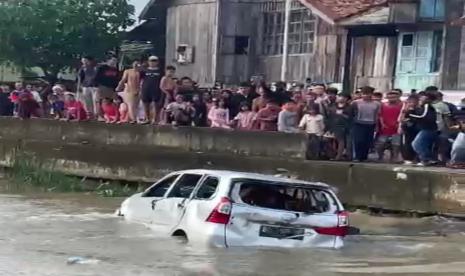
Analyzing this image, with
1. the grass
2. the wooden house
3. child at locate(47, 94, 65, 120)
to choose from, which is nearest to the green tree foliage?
the wooden house

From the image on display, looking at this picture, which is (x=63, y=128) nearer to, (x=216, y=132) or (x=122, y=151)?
(x=122, y=151)

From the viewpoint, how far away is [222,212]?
1361 centimetres

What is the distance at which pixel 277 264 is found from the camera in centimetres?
1307

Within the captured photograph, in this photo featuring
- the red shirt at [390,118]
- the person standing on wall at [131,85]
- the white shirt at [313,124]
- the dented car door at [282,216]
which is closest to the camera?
the dented car door at [282,216]

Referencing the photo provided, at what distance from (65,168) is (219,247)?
11519mm

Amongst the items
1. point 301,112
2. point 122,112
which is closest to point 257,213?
point 301,112

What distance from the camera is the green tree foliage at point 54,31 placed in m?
38.8

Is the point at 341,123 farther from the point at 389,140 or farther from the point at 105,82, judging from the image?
the point at 105,82

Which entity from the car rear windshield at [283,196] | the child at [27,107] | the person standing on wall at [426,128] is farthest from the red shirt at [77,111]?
the car rear windshield at [283,196]

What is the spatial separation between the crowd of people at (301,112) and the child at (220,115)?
2cm

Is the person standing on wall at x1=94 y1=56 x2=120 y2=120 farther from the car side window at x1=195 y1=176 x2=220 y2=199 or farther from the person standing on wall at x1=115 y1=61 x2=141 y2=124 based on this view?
the car side window at x1=195 y1=176 x2=220 y2=199

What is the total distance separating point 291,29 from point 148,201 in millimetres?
18702

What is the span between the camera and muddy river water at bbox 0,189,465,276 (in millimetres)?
12641

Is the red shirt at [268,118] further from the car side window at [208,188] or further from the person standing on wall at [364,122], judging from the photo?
the car side window at [208,188]
